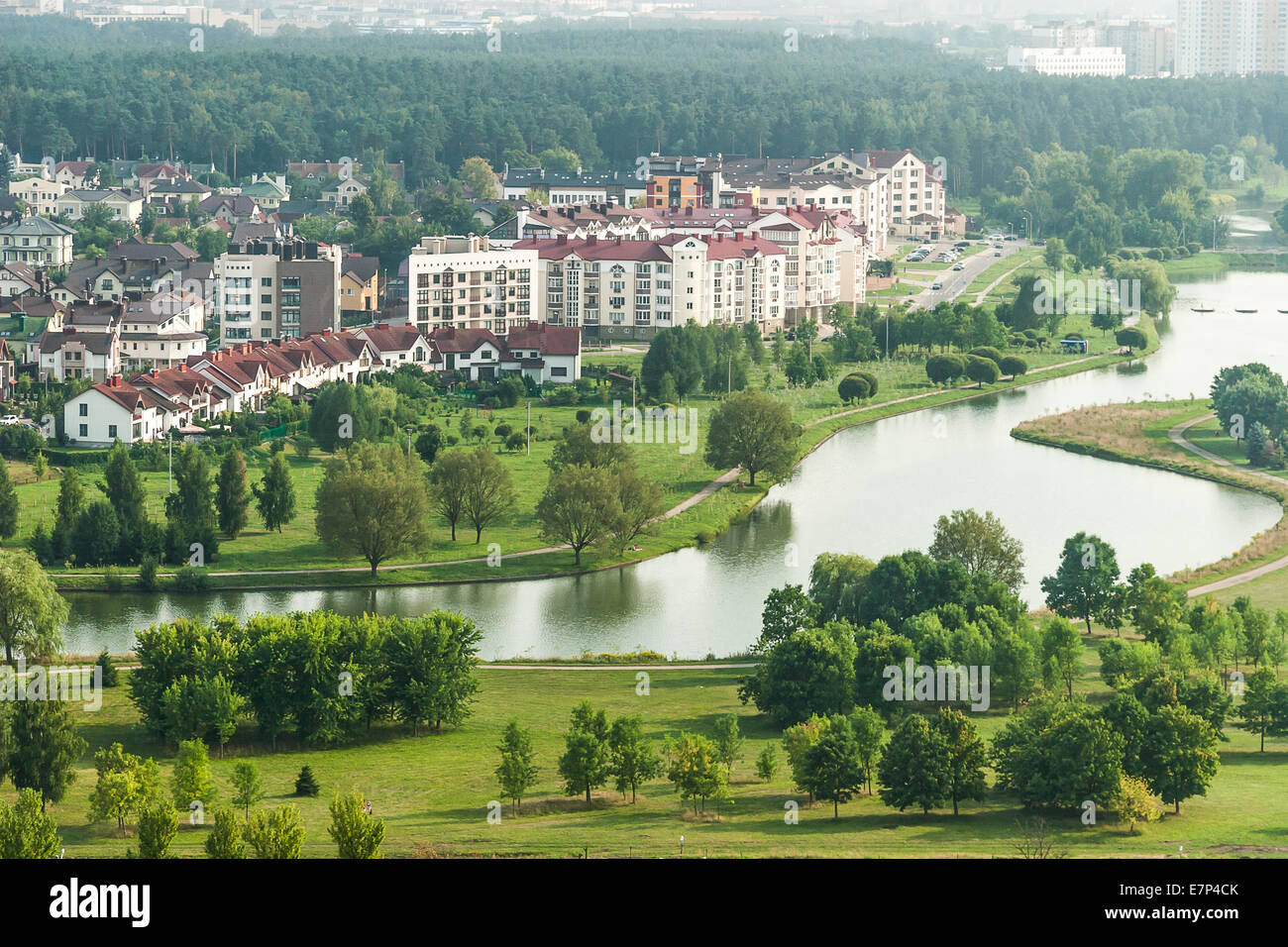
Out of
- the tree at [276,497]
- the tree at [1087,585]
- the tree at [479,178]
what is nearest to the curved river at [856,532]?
the tree at [1087,585]

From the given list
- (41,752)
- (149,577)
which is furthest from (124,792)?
(149,577)

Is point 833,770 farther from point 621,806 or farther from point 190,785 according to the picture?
point 190,785

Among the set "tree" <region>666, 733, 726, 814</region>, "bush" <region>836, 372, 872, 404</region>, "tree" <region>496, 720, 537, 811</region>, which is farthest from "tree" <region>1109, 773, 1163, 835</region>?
"bush" <region>836, 372, 872, 404</region>

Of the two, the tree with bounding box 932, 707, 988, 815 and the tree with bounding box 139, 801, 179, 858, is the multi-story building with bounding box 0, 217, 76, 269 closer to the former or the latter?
the tree with bounding box 932, 707, 988, 815

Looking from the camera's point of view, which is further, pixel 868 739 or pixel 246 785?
pixel 868 739

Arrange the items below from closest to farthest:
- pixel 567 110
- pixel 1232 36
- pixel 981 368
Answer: pixel 981 368 < pixel 567 110 < pixel 1232 36
